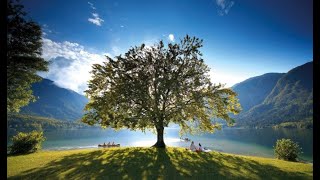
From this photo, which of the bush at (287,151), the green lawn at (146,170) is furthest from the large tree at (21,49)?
the bush at (287,151)

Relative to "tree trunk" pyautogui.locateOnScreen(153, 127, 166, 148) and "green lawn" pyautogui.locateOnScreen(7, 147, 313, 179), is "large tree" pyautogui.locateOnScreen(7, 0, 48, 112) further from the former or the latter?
"tree trunk" pyautogui.locateOnScreen(153, 127, 166, 148)

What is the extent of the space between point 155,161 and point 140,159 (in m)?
2.15

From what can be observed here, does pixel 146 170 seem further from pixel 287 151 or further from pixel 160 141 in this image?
pixel 287 151

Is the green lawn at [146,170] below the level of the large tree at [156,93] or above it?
below

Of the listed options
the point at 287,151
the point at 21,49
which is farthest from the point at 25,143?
the point at 287,151

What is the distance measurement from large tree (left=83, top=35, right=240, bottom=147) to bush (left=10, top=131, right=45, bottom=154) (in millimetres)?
8282

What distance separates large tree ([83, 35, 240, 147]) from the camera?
37.2 meters

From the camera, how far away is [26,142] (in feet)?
120

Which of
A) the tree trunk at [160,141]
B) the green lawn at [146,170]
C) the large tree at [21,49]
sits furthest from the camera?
the tree trunk at [160,141]

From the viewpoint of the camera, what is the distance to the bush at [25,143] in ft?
118

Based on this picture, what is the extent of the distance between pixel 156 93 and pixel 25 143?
21.8 m

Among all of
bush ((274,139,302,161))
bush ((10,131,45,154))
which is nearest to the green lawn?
bush ((10,131,45,154))

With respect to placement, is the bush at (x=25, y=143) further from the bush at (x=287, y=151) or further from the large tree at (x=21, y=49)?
the bush at (x=287, y=151)

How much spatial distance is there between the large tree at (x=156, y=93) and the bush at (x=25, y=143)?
27.2 ft
